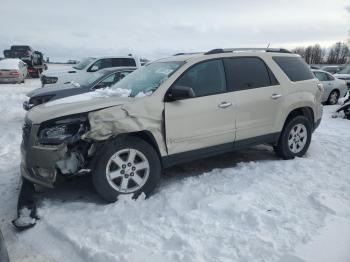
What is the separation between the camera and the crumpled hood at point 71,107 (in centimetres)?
432

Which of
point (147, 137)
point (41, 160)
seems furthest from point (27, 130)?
point (147, 137)

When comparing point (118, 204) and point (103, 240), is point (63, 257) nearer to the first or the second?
point (103, 240)

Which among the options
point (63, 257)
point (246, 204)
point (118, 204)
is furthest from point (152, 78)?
point (63, 257)

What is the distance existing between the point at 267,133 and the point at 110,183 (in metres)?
2.64

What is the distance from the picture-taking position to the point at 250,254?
3.21m

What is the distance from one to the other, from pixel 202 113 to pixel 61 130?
1758 mm

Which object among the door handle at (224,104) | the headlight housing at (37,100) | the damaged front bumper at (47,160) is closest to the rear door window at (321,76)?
the headlight housing at (37,100)

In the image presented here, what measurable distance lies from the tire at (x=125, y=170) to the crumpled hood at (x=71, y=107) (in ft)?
1.53

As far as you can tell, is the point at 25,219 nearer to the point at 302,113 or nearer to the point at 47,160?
the point at 47,160

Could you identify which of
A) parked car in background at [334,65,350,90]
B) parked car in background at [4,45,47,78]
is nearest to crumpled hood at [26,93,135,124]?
parked car in background at [334,65,350,90]

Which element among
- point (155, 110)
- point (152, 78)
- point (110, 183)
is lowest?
point (110, 183)

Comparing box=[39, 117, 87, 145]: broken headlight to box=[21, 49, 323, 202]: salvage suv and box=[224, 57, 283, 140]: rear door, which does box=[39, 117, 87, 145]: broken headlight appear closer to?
box=[21, 49, 323, 202]: salvage suv

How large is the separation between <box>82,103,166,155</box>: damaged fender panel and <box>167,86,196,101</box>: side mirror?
22 cm

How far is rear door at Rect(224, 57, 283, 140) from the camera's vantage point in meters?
5.32
